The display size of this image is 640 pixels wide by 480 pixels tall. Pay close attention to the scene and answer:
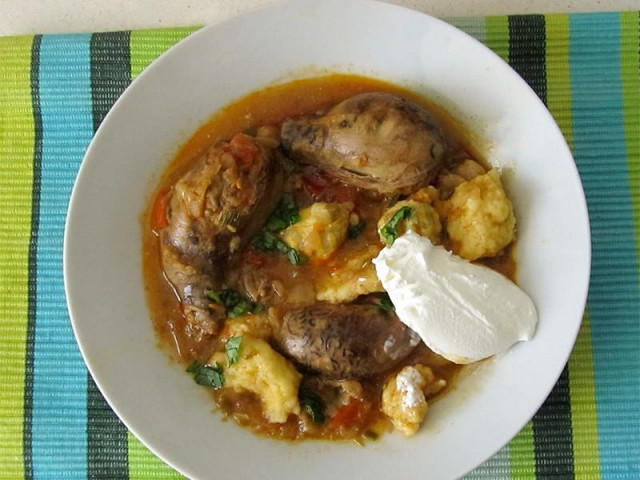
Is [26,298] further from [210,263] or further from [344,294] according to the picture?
A: [344,294]

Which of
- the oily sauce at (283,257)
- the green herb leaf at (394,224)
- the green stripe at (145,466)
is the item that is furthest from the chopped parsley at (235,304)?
the green stripe at (145,466)

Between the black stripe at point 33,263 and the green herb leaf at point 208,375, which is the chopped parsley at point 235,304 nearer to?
the green herb leaf at point 208,375

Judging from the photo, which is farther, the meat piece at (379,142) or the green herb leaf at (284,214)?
the green herb leaf at (284,214)

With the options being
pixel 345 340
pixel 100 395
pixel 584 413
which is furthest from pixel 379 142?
pixel 100 395

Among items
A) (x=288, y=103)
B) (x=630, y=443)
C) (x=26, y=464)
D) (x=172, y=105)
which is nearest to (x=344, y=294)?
(x=288, y=103)

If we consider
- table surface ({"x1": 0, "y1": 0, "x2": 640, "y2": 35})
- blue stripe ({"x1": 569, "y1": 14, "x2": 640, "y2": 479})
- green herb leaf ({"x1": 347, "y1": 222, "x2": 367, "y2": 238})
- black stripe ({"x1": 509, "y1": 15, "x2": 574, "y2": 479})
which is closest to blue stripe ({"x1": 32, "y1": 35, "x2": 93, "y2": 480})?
table surface ({"x1": 0, "y1": 0, "x2": 640, "y2": 35})

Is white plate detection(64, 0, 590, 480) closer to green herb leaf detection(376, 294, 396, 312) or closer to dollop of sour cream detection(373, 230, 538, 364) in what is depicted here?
dollop of sour cream detection(373, 230, 538, 364)
